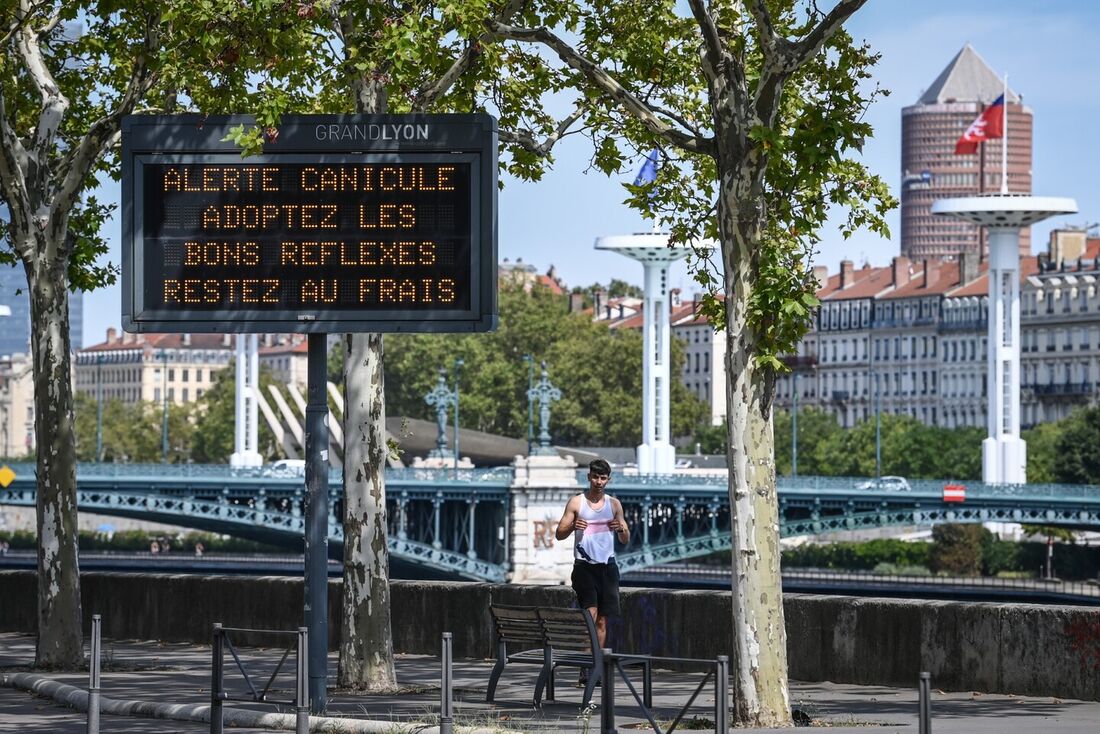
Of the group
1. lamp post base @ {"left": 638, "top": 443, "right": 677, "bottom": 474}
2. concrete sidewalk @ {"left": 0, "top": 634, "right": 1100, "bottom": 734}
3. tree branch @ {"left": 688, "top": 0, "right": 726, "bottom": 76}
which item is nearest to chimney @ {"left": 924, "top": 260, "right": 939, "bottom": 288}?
lamp post base @ {"left": 638, "top": 443, "right": 677, "bottom": 474}

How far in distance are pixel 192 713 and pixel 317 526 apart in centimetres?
216

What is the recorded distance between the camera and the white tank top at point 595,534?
19047 millimetres

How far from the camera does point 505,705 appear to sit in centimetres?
1884

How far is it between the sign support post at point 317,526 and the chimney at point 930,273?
162110 millimetres

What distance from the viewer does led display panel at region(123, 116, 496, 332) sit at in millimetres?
17375

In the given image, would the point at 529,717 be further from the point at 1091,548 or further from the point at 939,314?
the point at 939,314

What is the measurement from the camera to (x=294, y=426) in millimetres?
135125

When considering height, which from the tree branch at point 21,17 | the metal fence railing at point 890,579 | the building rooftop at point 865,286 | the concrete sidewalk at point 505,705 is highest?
the building rooftop at point 865,286

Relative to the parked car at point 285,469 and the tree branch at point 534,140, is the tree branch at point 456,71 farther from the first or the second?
the parked car at point 285,469

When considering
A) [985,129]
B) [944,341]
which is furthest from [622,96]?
[944,341]

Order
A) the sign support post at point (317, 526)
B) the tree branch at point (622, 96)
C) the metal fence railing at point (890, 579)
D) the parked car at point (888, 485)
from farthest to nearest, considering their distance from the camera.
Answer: the metal fence railing at point (890, 579) < the parked car at point (888, 485) < the tree branch at point (622, 96) < the sign support post at point (317, 526)

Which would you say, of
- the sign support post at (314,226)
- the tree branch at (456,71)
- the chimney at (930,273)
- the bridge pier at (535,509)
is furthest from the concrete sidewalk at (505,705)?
the chimney at (930,273)

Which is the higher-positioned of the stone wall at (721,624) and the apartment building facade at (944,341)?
the apartment building facade at (944,341)

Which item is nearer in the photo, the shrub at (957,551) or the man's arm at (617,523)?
the man's arm at (617,523)
